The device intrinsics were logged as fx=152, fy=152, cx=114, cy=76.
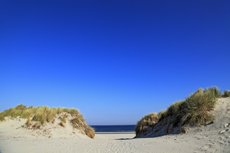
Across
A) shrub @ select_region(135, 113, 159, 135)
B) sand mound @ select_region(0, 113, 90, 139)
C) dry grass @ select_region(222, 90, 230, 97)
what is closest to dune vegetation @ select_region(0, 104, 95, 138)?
sand mound @ select_region(0, 113, 90, 139)

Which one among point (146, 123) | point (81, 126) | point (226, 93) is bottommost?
point (81, 126)

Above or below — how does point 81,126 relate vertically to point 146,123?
below

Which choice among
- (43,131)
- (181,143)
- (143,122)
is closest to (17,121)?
(43,131)

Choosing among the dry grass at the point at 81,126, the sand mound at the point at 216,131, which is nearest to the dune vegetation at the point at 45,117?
the dry grass at the point at 81,126

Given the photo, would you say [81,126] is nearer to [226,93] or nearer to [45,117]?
[45,117]

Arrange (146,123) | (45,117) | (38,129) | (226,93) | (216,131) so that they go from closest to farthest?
(216,131)
(226,93)
(38,129)
(45,117)
(146,123)

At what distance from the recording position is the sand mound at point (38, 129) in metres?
11.6

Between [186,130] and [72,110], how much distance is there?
11682mm

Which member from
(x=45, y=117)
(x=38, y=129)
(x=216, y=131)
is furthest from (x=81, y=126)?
(x=216, y=131)

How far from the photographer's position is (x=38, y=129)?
1230 cm

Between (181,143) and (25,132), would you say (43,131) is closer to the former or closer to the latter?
(25,132)

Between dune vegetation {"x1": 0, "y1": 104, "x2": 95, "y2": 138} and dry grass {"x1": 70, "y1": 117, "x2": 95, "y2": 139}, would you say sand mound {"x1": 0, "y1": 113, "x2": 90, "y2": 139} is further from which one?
dry grass {"x1": 70, "y1": 117, "x2": 95, "y2": 139}

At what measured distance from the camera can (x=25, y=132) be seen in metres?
11.8

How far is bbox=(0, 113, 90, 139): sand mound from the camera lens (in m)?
11.6
